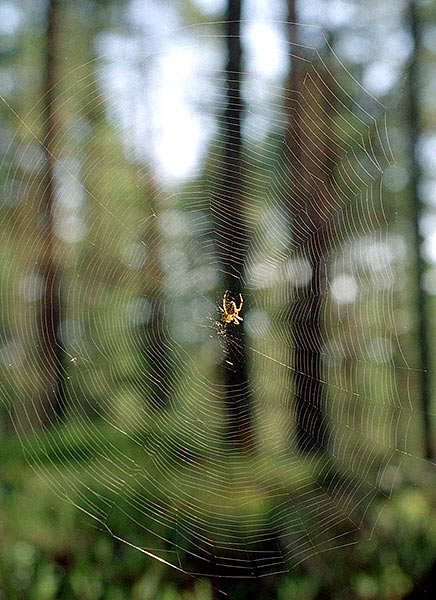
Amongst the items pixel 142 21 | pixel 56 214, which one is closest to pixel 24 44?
pixel 142 21

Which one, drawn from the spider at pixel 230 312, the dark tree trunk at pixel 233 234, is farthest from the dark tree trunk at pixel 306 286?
the spider at pixel 230 312

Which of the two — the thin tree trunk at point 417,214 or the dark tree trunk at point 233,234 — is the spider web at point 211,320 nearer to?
the dark tree trunk at point 233,234

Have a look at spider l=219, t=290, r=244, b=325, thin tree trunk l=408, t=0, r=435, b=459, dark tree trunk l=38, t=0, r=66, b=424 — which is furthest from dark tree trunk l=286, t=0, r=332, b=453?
dark tree trunk l=38, t=0, r=66, b=424

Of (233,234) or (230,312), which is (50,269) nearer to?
(233,234)

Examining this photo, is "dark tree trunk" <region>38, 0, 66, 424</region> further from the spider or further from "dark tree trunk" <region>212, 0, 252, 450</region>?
the spider

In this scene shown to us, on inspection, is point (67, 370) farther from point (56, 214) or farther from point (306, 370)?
point (306, 370)

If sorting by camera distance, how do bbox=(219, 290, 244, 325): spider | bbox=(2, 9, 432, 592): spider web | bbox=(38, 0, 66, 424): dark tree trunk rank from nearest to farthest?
bbox=(219, 290, 244, 325): spider → bbox=(2, 9, 432, 592): spider web → bbox=(38, 0, 66, 424): dark tree trunk
